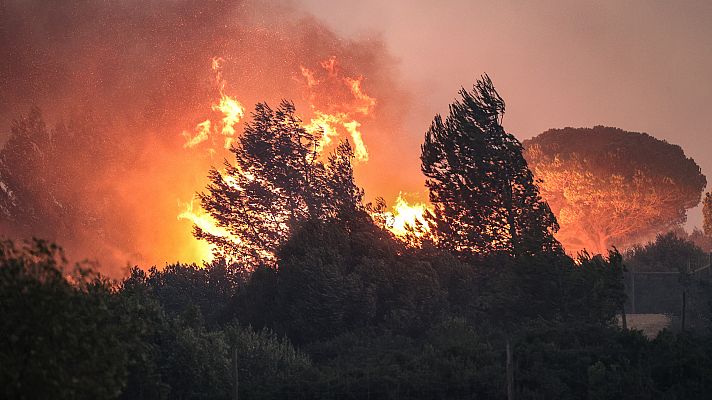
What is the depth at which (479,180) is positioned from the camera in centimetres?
5559

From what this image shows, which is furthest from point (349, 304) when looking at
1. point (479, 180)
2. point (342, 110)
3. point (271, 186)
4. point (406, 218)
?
point (342, 110)

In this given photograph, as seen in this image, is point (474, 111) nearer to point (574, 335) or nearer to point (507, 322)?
point (507, 322)

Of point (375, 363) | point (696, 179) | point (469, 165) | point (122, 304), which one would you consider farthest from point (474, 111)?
point (696, 179)

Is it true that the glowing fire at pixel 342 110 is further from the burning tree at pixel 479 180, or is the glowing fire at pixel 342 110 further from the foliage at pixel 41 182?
the burning tree at pixel 479 180

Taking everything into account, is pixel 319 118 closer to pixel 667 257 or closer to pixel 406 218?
pixel 406 218

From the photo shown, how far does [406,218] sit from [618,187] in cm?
4389

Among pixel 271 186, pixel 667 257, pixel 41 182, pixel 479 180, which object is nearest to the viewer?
pixel 479 180

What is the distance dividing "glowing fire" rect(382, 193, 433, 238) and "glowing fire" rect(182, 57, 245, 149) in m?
19.5

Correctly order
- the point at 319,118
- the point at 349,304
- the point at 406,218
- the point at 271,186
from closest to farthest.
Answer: the point at 349,304 < the point at 271,186 < the point at 406,218 < the point at 319,118

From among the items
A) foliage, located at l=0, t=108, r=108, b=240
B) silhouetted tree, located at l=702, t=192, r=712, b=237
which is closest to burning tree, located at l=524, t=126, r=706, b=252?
silhouetted tree, located at l=702, t=192, r=712, b=237

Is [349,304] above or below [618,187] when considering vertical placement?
below

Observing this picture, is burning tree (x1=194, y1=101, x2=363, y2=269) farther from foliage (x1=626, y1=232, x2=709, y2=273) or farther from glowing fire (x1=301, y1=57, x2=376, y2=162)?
foliage (x1=626, y1=232, x2=709, y2=273)

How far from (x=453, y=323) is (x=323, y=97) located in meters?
48.9

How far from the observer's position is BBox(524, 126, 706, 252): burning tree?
112 metres
